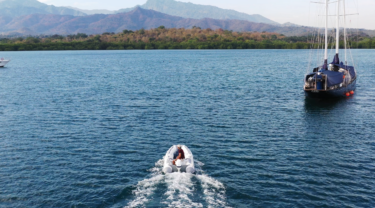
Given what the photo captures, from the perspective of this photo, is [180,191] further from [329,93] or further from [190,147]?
[329,93]

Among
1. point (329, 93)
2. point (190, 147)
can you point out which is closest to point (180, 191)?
point (190, 147)

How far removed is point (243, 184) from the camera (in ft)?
88.7

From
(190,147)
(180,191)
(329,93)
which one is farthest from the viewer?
(329,93)

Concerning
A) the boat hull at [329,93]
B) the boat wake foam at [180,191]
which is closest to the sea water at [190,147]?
A: the boat wake foam at [180,191]

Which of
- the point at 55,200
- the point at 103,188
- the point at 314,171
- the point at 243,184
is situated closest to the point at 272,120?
the point at 314,171

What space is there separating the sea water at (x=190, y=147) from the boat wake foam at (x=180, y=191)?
8 centimetres

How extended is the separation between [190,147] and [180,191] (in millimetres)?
10773

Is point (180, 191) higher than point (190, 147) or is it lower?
lower

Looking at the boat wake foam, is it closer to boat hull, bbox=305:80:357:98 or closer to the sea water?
the sea water

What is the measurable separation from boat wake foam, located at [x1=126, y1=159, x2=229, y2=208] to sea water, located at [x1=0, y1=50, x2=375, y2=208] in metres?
0.08

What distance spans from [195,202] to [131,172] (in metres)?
8.11

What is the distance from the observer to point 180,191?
2527cm

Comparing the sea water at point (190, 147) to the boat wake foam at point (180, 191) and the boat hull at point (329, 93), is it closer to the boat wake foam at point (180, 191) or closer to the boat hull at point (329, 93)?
the boat wake foam at point (180, 191)

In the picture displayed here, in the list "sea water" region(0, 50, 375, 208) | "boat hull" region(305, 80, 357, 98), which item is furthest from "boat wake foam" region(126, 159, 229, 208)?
"boat hull" region(305, 80, 357, 98)
